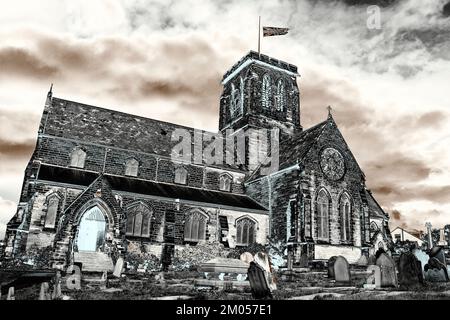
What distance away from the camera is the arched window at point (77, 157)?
28.5m

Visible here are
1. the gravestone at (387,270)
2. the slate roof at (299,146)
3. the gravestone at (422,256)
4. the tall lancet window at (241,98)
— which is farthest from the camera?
the tall lancet window at (241,98)

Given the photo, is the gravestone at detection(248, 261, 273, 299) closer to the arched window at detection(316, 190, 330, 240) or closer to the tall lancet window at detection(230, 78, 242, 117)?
the arched window at detection(316, 190, 330, 240)

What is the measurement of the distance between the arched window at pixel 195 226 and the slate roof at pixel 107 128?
6803 mm

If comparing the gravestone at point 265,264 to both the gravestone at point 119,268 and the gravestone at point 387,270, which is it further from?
the gravestone at point 119,268

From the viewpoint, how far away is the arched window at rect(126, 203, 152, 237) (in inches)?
1049

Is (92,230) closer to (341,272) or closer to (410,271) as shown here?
(341,272)

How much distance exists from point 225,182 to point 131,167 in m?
9.11

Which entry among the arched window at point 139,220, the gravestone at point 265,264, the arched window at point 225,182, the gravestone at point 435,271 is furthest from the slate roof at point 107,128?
the gravestone at point 435,271

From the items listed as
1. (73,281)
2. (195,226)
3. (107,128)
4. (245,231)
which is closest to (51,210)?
(107,128)

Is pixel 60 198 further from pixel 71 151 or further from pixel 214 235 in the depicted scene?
pixel 214 235

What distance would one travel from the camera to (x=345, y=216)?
3033 cm

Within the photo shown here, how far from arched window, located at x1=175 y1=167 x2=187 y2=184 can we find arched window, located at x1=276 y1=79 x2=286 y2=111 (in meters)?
14.6

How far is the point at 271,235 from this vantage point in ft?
100

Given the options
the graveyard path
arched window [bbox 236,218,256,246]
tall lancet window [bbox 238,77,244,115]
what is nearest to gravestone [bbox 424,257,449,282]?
arched window [bbox 236,218,256,246]
